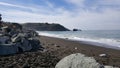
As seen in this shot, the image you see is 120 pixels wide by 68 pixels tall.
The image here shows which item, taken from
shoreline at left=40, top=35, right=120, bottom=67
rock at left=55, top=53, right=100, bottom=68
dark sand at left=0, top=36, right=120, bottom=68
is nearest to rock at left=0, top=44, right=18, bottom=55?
dark sand at left=0, top=36, right=120, bottom=68

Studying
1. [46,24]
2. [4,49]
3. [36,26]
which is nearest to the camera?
[4,49]

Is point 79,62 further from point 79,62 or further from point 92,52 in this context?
point 92,52

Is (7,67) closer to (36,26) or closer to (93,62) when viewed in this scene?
(93,62)

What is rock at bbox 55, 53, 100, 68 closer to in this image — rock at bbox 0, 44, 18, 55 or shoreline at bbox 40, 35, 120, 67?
shoreline at bbox 40, 35, 120, 67

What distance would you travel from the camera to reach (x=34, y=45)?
50.7 feet

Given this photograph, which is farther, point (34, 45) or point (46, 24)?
point (46, 24)

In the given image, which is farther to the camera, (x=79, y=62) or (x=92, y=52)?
(x=92, y=52)

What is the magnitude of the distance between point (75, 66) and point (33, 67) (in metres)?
2.37

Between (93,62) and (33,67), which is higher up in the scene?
(93,62)

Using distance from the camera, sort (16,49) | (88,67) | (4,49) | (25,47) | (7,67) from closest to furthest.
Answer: (88,67) < (7,67) < (4,49) < (16,49) < (25,47)

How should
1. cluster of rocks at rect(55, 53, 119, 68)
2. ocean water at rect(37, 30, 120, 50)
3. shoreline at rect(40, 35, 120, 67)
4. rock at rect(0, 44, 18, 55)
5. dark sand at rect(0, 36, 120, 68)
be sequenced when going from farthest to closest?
ocean water at rect(37, 30, 120, 50), rock at rect(0, 44, 18, 55), shoreline at rect(40, 35, 120, 67), dark sand at rect(0, 36, 120, 68), cluster of rocks at rect(55, 53, 119, 68)

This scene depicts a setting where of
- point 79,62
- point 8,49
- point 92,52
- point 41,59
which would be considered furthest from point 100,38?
point 79,62

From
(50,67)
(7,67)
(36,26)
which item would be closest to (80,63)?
(50,67)

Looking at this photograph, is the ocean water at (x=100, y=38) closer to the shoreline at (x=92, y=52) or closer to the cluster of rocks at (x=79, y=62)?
the shoreline at (x=92, y=52)
